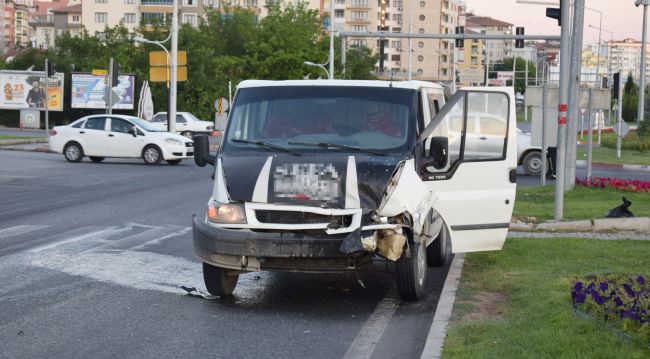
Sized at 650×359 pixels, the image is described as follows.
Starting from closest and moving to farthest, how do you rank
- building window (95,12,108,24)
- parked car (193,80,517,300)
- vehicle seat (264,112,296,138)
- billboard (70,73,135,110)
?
parked car (193,80,517,300)
vehicle seat (264,112,296,138)
billboard (70,73,135,110)
building window (95,12,108,24)

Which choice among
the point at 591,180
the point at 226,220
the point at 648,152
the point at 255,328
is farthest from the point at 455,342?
the point at 648,152

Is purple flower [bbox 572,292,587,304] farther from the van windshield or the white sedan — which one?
the white sedan

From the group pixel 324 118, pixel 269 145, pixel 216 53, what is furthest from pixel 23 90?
pixel 269 145

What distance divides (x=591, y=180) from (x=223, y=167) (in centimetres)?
1559

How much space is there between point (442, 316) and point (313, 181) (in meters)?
1.61

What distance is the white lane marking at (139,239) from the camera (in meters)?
13.8

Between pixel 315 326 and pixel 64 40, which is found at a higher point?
pixel 64 40

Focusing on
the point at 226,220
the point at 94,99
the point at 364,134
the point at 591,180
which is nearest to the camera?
the point at 226,220

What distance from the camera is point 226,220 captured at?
9.73 meters

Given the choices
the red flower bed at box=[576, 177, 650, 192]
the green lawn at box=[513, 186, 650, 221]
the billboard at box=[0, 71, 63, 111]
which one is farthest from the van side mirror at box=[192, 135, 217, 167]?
the billboard at box=[0, 71, 63, 111]

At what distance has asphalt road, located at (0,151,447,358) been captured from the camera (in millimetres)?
8102

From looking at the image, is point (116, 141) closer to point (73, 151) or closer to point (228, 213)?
point (73, 151)

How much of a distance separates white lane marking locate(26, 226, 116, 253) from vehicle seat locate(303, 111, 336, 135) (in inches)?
166

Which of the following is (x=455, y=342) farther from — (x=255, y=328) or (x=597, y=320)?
(x=255, y=328)
